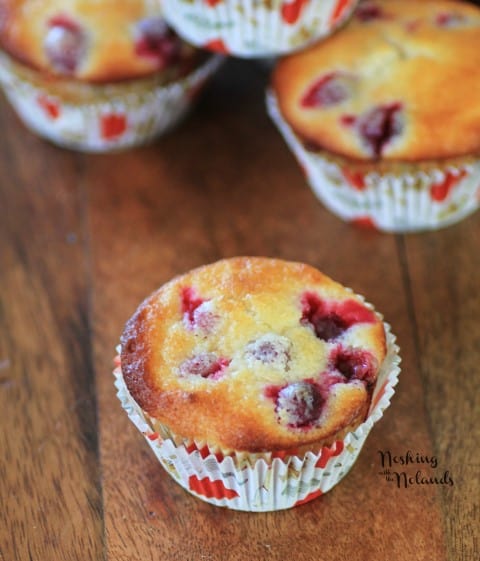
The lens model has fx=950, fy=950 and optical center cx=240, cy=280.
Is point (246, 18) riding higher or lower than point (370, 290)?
higher

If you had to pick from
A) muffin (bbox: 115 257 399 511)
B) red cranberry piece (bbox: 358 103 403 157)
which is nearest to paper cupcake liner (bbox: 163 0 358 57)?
red cranberry piece (bbox: 358 103 403 157)

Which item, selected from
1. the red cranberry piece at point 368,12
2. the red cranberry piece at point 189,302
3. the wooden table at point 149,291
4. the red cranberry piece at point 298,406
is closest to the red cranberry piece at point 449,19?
the red cranberry piece at point 368,12

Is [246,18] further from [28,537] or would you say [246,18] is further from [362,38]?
[28,537]

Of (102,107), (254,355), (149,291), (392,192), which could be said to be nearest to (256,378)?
(254,355)

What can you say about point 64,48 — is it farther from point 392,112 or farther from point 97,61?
point 392,112

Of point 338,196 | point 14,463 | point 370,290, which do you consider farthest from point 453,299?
point 14,463

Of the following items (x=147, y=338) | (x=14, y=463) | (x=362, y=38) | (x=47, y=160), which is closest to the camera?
(x=147, y=338)

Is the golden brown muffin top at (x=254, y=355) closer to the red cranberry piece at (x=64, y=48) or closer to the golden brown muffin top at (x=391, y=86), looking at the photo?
the golden brown muffin top at (x=391, y=86)
